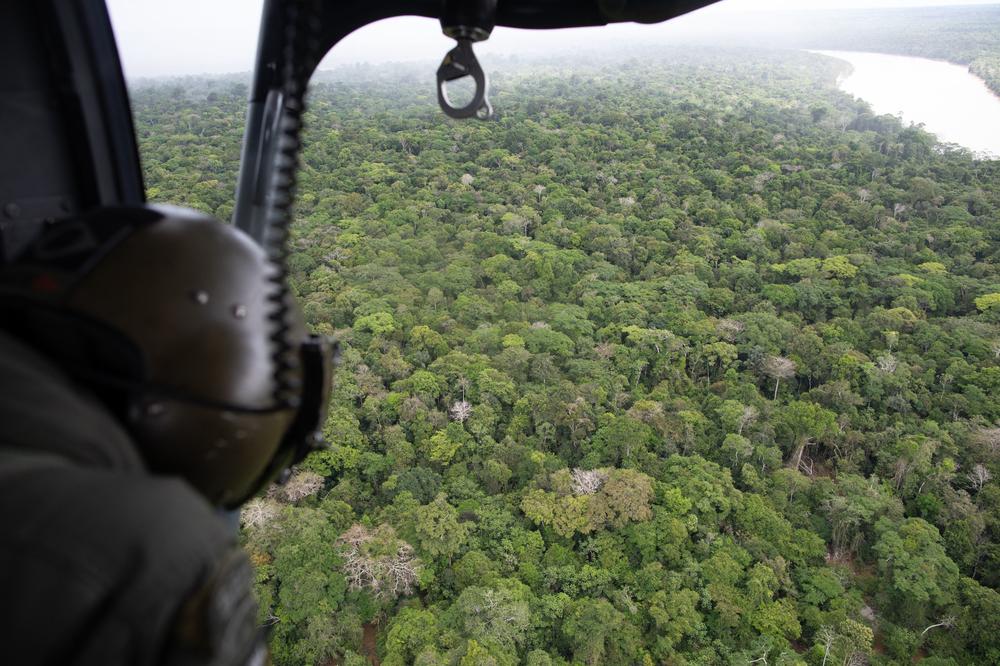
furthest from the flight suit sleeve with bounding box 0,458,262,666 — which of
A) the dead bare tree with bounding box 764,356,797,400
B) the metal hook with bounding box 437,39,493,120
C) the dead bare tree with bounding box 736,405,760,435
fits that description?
the dead bare tree with bounding box 764,356,797,400

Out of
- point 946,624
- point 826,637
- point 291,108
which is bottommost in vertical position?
point 946,624

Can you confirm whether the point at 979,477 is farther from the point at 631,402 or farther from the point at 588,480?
the point at 588,480

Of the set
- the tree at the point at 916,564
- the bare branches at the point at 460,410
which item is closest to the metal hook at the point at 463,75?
the tree at the point at 916,564

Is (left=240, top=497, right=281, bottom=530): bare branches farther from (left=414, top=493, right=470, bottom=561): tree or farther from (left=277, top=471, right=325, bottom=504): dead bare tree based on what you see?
(left=414, top=493, right=470, bottom=561): tree

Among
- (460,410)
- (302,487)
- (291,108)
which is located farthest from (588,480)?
(291,108)

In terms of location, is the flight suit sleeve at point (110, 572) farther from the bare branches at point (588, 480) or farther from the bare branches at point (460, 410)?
the bare branches at point (460, 410)
